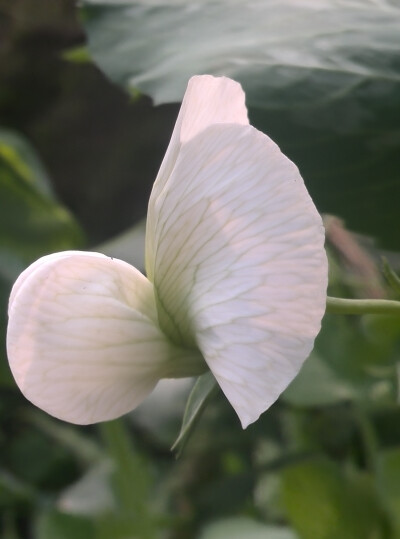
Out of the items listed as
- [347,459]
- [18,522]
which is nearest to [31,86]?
[18,522]

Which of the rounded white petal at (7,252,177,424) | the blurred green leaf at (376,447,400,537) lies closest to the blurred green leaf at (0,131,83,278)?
the blurred green leaf at (376,447,400,537)

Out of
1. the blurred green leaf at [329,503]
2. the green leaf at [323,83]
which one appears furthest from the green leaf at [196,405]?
the blurred green leaf at [329,503]

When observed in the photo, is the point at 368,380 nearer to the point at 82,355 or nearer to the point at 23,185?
the point at 82,355

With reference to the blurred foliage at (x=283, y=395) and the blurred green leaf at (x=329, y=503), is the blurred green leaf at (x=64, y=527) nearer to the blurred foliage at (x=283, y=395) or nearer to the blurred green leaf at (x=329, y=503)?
the blurred foliage at (x=283, y=395)

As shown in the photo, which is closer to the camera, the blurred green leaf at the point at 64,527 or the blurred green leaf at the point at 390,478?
the blurred green leaf at the point at 390,478

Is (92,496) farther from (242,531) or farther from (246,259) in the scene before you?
(246,259)

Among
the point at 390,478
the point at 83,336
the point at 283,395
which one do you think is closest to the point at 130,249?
the point at 283,395
